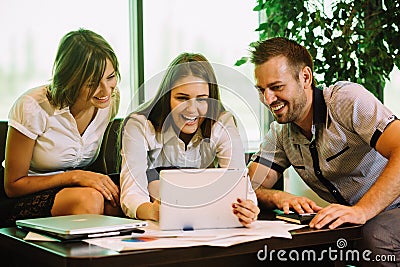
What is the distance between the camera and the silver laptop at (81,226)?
1.64 m

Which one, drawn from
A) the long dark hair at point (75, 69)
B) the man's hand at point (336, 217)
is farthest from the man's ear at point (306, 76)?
the long dark hair at point (75, 69)

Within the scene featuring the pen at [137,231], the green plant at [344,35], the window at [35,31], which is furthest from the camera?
the green plant at [344,35]

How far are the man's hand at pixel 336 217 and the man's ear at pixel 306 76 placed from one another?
0.60 meters

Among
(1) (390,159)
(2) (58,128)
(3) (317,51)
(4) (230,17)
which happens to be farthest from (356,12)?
(2) (58,128)

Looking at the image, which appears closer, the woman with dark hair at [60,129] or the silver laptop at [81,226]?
the silver laptop at [81,226]

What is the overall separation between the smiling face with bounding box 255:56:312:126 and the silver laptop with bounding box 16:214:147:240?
2.63ft

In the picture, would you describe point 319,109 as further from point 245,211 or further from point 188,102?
point 245,211

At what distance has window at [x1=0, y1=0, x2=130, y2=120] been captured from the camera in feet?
9.68

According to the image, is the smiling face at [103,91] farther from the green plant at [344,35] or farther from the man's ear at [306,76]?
the green plant at [344,35]

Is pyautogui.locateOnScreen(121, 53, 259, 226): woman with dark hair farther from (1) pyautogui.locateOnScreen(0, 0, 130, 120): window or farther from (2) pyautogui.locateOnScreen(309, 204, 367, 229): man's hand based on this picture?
(1) pyautogui.locateOnScreen(0, 0, 130, 120): window

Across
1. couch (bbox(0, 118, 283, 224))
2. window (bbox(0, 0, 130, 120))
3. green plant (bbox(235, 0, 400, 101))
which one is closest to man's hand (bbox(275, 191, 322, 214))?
couch (bbox(0, 118, 283, 224))

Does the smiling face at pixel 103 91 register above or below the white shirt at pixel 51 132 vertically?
above

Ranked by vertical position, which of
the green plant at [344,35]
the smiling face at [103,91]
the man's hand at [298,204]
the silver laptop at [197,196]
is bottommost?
the man's hand at [298,204]

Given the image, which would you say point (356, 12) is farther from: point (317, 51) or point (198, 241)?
point (198, 241)
